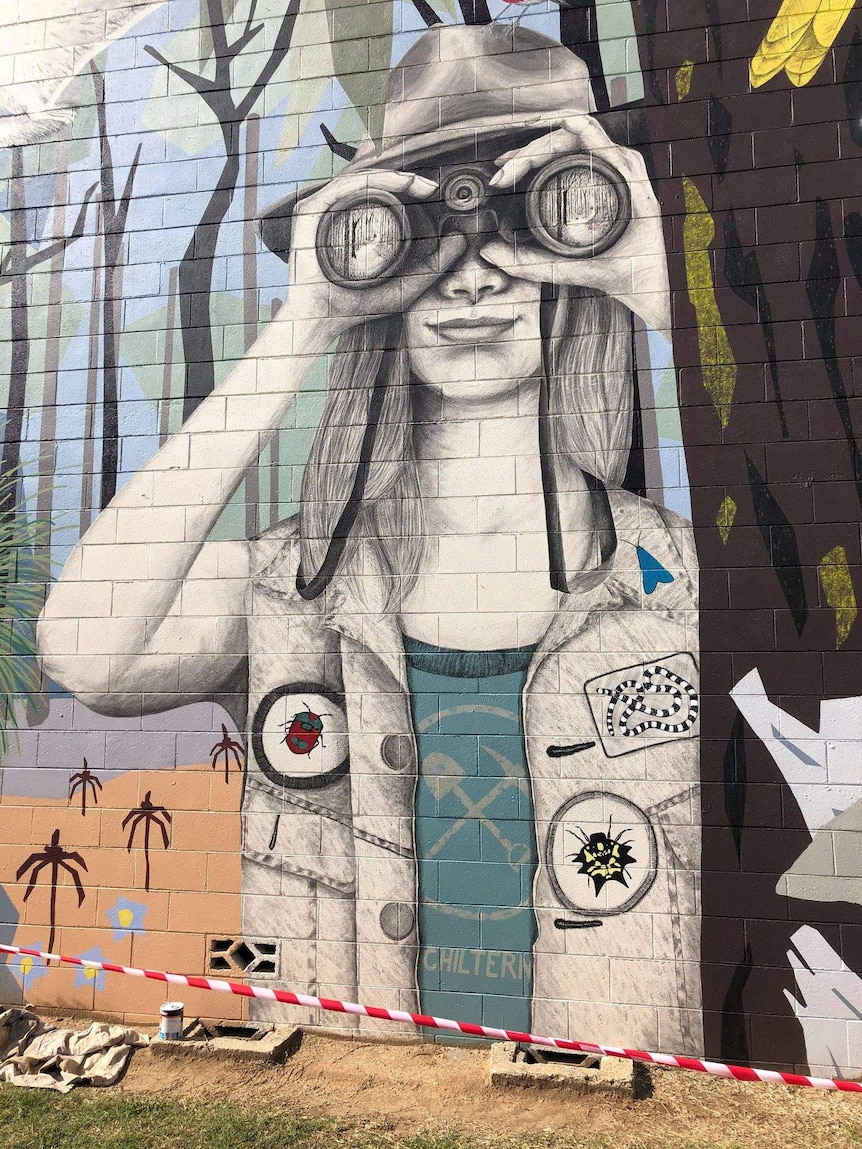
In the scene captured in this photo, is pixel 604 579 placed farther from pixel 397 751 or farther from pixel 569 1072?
pixel 569 1072

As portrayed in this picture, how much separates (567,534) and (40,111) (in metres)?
4.18

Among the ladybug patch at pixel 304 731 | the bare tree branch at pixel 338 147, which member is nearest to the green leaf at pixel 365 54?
the bare tree branch at pixel 338 147

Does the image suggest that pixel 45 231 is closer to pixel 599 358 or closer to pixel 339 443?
pixel 339 443

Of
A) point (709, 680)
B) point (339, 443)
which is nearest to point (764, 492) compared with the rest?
point (709, 680)

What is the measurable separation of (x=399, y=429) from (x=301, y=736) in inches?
69.3

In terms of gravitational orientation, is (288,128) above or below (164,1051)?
above

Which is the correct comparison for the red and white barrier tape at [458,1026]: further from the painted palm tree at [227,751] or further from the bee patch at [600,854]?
the painted palm tree at [227,751]

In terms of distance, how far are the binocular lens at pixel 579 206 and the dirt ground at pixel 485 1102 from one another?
418 centimetres

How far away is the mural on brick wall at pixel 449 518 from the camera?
4465mm

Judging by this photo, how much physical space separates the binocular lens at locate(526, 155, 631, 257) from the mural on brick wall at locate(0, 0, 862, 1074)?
2 cm

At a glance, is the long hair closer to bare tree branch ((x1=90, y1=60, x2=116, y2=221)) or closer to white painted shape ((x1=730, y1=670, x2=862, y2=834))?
white painted shape ((x1=730, y1=670, x2=862, y2=834))

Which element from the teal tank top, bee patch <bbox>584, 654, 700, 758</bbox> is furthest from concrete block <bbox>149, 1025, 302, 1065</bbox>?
bee patch <bbox>584, 654, 700, 758</bbox>

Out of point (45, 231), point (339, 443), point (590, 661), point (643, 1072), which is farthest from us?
point (45, 231)

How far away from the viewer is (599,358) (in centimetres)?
477
